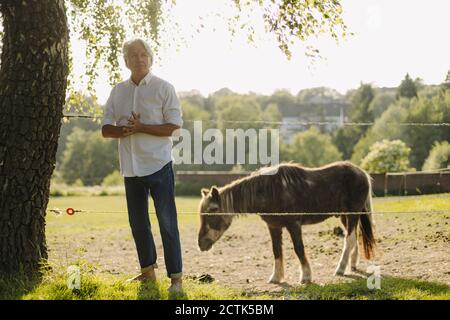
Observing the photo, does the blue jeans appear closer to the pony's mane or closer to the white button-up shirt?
the white button-up shirt

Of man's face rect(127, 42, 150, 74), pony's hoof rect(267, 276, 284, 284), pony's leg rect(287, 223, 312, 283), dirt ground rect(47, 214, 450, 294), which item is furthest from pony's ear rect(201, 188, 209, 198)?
man's face rect(127, 42, 150, 74)

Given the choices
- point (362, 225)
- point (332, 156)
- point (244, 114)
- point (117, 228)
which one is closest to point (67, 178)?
point (244, 114)

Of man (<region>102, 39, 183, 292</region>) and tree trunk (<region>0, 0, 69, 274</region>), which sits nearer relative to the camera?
man (<region>102, 39, 183, 292</region>)

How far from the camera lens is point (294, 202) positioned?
21.7ft

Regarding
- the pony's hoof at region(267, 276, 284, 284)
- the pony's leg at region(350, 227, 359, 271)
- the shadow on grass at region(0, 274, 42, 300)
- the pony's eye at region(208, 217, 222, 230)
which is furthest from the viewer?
the pony's leg at region(350, 227, 359, 271)

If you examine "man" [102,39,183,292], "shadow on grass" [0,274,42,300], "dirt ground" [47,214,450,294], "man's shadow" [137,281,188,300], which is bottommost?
"dirt ground" [47,214,450,294]

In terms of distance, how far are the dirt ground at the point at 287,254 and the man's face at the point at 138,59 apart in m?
1.79

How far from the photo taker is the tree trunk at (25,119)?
14.9 ft

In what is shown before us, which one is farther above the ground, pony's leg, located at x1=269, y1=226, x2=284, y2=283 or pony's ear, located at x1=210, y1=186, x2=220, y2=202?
pony's ear, located at x1=210, y1=186, x2=220, y2=202

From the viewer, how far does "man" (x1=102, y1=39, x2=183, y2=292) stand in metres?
4.32

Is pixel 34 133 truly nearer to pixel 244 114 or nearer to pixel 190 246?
pixel 190 246

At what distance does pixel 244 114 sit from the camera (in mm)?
60844

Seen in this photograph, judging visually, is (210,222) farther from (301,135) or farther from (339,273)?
(301,135)

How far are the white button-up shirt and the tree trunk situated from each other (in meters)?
0.65
